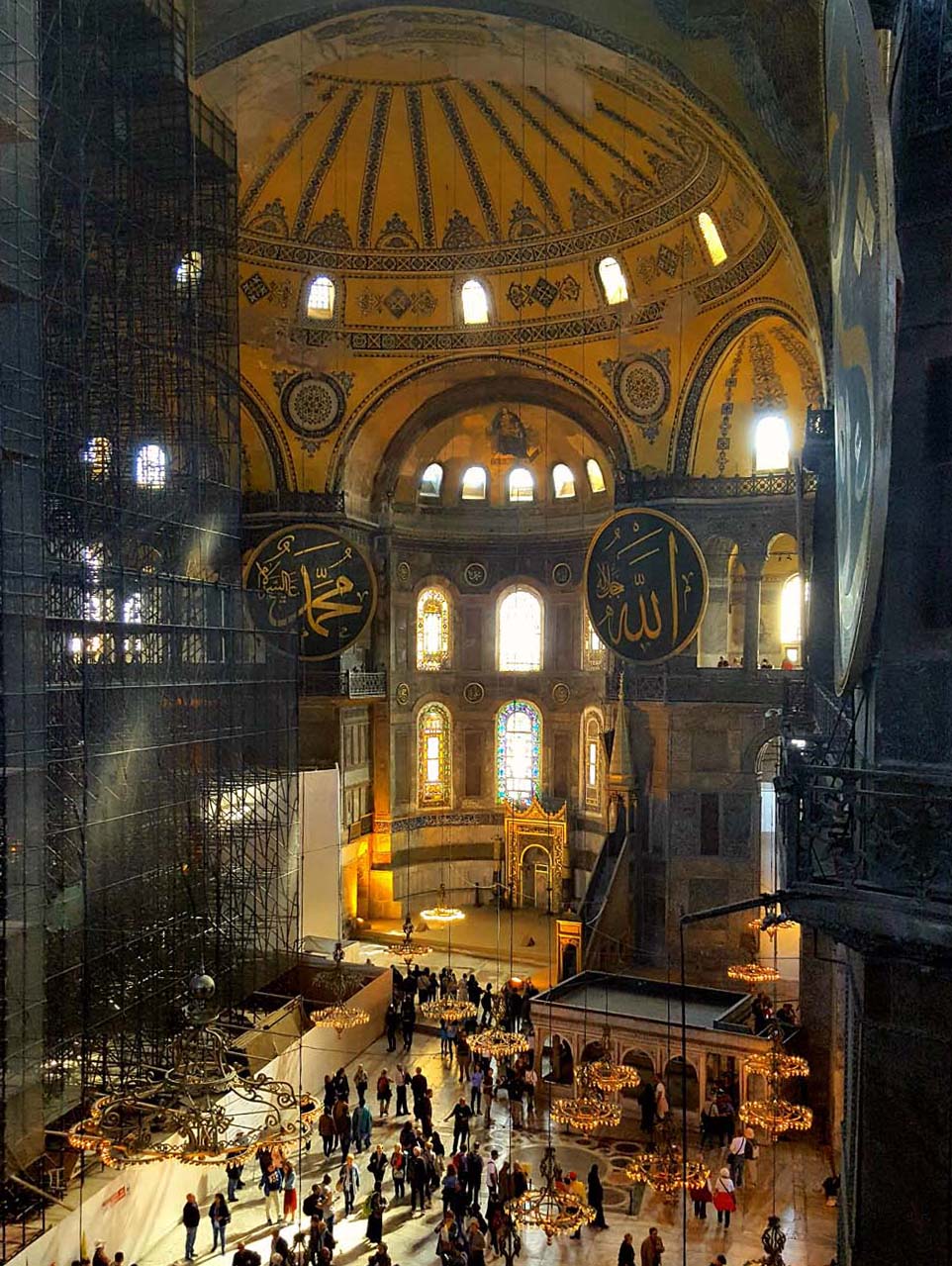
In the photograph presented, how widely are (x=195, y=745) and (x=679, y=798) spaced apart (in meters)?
6.91

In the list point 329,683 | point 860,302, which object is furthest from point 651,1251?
point 329,683

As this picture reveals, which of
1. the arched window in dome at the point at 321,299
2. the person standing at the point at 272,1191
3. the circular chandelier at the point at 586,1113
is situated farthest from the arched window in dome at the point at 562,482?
the person standing at the point at 272,1191

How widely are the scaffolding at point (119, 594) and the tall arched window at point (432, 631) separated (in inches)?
241

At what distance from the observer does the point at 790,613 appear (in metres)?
17.2

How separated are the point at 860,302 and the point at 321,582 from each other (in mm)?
9374

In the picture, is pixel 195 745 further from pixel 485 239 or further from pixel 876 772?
pixel 876 772

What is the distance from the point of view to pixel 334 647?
1285 centimetres

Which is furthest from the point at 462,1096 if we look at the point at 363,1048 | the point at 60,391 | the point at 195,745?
the point at 60,391

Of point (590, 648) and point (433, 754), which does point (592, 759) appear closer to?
point (590, 648)

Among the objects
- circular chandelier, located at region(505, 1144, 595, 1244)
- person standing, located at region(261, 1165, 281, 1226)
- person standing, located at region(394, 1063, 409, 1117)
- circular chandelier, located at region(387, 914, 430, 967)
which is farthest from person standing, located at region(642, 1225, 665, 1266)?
circular chandelier, located at region(387, 914, 430, 967)

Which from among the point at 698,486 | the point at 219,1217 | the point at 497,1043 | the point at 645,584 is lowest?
the point at 219,1217

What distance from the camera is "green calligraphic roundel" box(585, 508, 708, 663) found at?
11.2 metres

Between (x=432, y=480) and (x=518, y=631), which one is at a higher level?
(x=432, y=480)

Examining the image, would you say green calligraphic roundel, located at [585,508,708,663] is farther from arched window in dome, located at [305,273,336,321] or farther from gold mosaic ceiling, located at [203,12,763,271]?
arched window in dome, located at [305,273,336,321]
